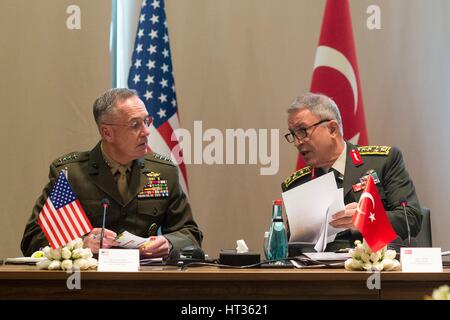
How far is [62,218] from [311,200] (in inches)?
44.1

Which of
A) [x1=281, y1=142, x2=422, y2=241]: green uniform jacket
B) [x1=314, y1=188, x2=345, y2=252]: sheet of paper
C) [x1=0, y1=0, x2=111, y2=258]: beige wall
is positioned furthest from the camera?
[x1=0, y1=0, x2=111, y2=258]: beige wall

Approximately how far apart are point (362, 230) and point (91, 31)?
10.3 ft

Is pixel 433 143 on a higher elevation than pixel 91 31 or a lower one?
lower

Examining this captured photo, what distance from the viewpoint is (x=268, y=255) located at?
128 inches

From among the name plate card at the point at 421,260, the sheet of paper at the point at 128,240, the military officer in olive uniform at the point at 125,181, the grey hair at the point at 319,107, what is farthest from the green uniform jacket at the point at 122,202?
the name plate card at the point at 421,260

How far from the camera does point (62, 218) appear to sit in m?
3.05

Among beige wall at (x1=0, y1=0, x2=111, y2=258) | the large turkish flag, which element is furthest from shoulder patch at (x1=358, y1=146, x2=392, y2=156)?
beige wall at (x1=0, y1=0, x2=111, y2=258)

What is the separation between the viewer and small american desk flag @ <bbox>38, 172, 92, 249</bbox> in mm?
2904

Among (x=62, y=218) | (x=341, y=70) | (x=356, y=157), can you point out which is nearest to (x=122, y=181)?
(x=62, y=218)

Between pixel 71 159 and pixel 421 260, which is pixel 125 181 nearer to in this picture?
pixel 71 159

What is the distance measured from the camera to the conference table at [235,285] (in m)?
2.59

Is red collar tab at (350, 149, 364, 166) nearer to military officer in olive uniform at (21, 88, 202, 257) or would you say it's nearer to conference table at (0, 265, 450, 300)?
military officer in olive uniform at (21, 88, 202, 257)
